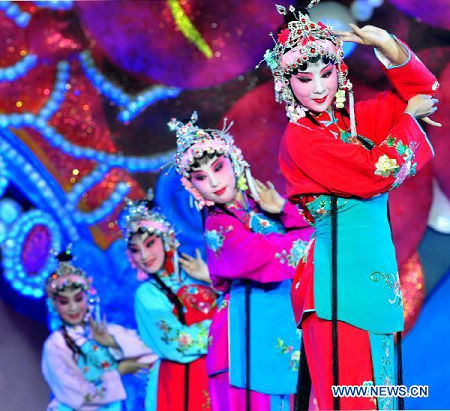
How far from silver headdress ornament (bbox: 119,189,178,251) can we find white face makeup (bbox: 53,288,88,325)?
54 cm

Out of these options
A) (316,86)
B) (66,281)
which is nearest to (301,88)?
(316,86)

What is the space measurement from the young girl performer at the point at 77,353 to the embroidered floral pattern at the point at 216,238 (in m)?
1.35

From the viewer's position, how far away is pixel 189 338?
16.0ft

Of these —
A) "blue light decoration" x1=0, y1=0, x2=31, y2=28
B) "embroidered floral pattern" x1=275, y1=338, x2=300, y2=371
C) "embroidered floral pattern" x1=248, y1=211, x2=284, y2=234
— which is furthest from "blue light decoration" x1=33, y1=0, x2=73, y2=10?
"embroidered floral pattern" x1=275, y1=338, x2=300, y2=371

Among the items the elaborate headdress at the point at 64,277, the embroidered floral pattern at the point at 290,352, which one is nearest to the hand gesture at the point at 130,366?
the elaborate headdress at the point at 64,277

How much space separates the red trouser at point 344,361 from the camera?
3020 millimetres

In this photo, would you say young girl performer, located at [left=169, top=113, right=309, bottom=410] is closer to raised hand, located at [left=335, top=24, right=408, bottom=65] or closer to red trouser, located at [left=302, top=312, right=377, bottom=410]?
red trouser, located at [left=302, top=312, right=377, bottom=410]

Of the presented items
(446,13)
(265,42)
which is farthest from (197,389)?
(446,13)

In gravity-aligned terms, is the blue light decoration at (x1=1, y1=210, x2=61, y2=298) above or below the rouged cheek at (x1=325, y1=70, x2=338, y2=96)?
above

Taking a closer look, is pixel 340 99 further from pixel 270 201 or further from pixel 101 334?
pixel 101 334

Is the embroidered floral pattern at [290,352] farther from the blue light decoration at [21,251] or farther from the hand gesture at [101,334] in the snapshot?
the blue light decoration at [21,251]

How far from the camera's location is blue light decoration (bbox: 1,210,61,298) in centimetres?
575

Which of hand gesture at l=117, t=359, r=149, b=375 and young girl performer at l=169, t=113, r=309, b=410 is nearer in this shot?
young girl performer at l=169, t=113, r=309, b=410

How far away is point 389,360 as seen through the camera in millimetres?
3102
